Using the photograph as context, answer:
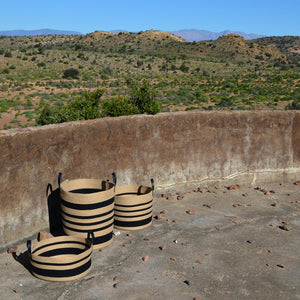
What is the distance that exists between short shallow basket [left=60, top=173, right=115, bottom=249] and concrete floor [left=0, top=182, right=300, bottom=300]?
10.4 inches

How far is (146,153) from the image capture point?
321 inches

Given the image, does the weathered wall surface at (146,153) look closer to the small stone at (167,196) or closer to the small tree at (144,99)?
the small stone at (167,196)

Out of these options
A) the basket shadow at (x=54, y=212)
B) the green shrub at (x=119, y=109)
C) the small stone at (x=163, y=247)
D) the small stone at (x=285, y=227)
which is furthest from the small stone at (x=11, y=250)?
the green shrub at (x=119, y=109)

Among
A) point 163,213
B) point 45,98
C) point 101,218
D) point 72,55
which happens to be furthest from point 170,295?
point 72,55

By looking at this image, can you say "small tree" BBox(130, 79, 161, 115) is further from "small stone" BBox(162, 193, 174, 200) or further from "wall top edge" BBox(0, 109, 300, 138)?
"small stone" BBox(162, 193, 174, 200)

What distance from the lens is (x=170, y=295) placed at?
497cm

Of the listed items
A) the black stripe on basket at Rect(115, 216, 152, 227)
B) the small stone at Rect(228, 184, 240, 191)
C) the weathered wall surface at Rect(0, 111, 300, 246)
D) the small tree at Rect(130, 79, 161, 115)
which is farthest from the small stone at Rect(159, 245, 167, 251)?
the small tree at Rect(130, 79, 161, 115)

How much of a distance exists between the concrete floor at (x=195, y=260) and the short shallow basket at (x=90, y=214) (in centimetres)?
26

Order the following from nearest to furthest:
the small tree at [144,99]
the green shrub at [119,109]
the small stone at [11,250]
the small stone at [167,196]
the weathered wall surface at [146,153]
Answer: the small stone at [11,250] < the weathered wall surface at [146,153] < the small stone at [167,196] < the green shrub at [119,109] < the small tree at [144,99]

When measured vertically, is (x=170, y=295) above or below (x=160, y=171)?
below

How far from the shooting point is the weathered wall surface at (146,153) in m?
6.12

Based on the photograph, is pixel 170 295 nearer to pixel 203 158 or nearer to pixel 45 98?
pixel 203 158

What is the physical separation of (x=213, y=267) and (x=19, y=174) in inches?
124

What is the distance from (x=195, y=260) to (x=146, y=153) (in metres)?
2.83
